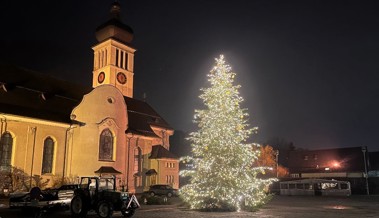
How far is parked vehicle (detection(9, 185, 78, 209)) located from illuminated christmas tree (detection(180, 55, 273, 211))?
6688 mm

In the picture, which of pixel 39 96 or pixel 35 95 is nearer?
pixel 35 95

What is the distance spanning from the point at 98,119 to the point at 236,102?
807 inches

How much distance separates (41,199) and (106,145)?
20.0 metres

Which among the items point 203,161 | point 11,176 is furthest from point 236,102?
point 11,176

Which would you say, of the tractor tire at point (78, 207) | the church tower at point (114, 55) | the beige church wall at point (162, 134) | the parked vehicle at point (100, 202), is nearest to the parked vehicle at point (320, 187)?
the beige church wall at point (162, 134)

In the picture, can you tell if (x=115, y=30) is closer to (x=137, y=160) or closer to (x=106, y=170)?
(x=137, y=160)

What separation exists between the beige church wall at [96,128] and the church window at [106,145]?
37 cm

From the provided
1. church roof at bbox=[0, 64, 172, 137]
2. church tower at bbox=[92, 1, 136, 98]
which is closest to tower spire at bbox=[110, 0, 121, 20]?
church tower at bbox=[92, 1, 136, 98]

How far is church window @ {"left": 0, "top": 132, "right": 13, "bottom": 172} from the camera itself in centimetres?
3107

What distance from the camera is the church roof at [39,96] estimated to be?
111 ft

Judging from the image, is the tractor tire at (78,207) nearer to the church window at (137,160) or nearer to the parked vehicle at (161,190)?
the parked vehicle at (161,190)

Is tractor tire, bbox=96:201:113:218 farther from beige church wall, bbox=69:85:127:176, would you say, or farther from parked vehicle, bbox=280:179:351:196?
parked vehicle, bbox=280:179:351:196

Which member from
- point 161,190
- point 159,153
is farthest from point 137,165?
point 161,190

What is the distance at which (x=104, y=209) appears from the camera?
685 inches
